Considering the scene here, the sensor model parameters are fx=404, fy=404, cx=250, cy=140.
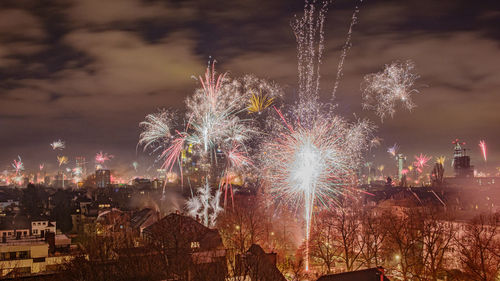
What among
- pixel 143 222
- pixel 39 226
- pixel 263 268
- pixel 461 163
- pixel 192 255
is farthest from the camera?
pixel 461 163

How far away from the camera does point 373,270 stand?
16.3 metres

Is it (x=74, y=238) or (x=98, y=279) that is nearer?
(x=98, y=279)

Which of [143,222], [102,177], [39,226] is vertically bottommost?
[143,222]

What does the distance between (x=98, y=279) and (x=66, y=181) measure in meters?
155

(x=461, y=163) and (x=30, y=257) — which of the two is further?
(x=461, y=163)

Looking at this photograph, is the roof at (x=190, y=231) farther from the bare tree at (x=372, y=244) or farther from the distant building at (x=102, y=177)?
the distant building at (x=102, y=177)

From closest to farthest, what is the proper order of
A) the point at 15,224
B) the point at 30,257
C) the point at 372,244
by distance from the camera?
the point at 30,257 → the point at 372,244 → the point at 15,224

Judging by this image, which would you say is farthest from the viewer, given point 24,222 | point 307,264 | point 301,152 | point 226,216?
point 226,216

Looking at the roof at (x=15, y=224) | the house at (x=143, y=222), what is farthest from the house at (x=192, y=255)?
the roof at (x=15, y=224)

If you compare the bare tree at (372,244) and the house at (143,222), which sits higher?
the house at (143,222)

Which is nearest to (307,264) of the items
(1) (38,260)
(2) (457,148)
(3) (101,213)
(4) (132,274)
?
(4) (132,274)

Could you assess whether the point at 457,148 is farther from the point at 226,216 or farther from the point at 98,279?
the point at 98,279

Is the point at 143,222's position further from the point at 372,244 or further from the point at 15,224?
the point at 372,244

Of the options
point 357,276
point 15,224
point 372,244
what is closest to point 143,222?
point 15,224
